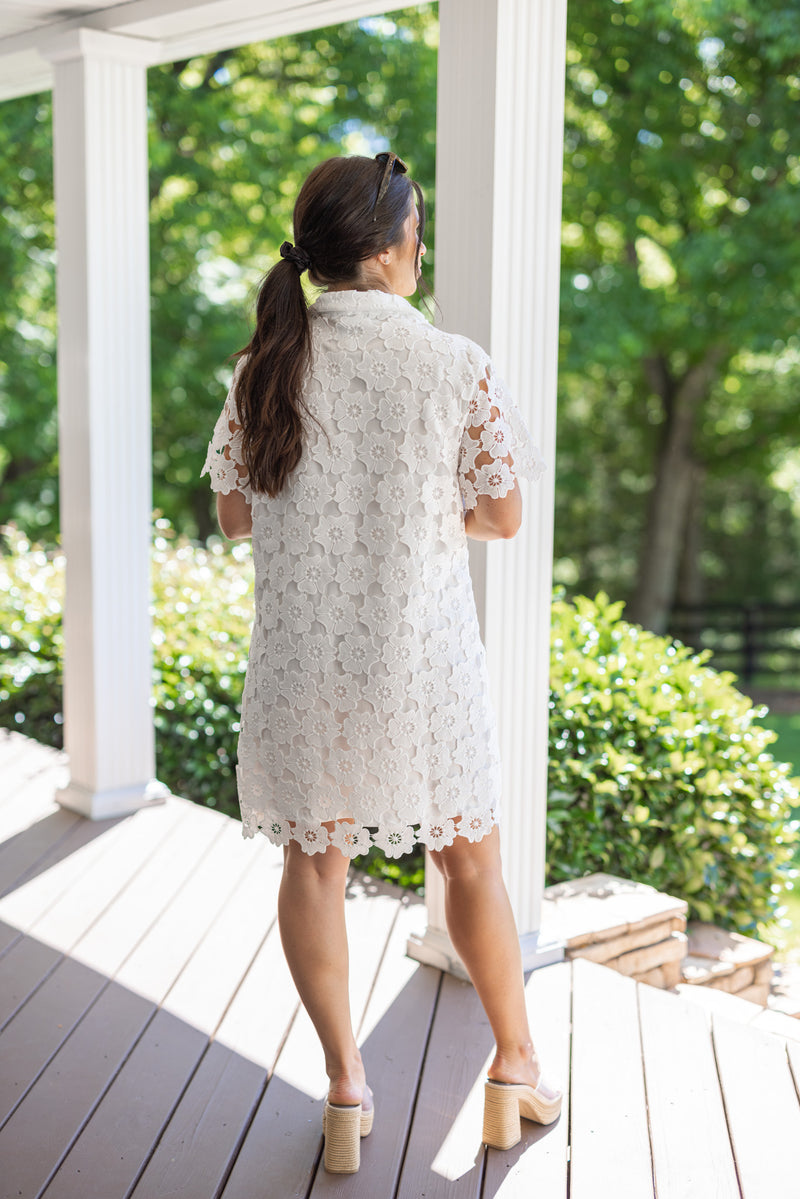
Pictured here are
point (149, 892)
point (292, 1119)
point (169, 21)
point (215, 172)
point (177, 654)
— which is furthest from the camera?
point (215, 172)

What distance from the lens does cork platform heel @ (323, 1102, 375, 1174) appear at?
2.05 metres

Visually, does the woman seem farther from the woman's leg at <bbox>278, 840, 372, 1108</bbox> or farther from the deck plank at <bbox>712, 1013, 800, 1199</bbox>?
the deck plank at <bbox>712, 1013, 800, 1199</bbox>

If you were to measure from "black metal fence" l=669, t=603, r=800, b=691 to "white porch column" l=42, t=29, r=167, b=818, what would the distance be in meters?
9.99

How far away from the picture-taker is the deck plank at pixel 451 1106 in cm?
204

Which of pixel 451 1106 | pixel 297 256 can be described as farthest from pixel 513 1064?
pixel 297 256

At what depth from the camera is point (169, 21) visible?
3.50m

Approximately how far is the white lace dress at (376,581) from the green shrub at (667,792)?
163 cm

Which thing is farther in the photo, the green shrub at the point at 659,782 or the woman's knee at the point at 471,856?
the green shrub at the point at 659,782

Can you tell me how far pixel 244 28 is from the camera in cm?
346

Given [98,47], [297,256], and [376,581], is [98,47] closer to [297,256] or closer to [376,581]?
[297,256]

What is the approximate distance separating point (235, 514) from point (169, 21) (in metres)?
2.18

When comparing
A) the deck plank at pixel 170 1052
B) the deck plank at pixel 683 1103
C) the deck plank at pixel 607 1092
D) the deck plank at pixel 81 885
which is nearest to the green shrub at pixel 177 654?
the deck plank at pixel 81 885

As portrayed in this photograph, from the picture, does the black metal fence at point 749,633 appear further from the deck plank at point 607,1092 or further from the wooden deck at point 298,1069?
the deck plank at point 607,1092

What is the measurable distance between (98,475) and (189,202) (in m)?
6.07
